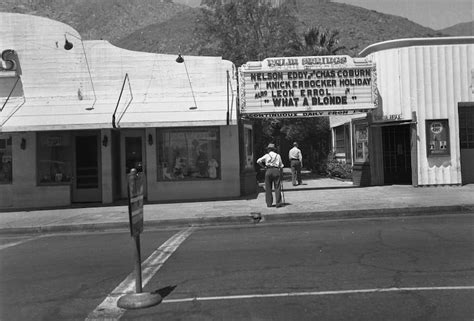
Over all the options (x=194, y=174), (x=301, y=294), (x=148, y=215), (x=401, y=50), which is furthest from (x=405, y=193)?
(x=301, y=294)

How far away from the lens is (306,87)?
16781 millimetres

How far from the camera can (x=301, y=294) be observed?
5969mm

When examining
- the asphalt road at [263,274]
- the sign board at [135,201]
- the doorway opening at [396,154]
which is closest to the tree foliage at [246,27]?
the doorway opening at [396,154]

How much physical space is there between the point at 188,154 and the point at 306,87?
14.8 feet

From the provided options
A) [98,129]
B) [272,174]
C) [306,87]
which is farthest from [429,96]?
[98,129]

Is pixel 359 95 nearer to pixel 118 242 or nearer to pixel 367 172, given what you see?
pixel 367 172

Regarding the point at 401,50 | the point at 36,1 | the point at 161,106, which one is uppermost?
the point at 36,1

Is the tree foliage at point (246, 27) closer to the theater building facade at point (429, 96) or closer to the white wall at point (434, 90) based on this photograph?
the theater building facade at point (429, 96)

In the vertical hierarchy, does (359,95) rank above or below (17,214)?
above

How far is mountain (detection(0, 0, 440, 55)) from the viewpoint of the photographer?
95250mm

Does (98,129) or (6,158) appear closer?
(98,129)

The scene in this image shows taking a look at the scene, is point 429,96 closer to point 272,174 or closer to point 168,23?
point 272,174

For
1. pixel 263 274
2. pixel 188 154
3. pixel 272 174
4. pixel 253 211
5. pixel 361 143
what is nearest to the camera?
pixel 263 274

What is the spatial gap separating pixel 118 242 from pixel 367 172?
35.6 ft
